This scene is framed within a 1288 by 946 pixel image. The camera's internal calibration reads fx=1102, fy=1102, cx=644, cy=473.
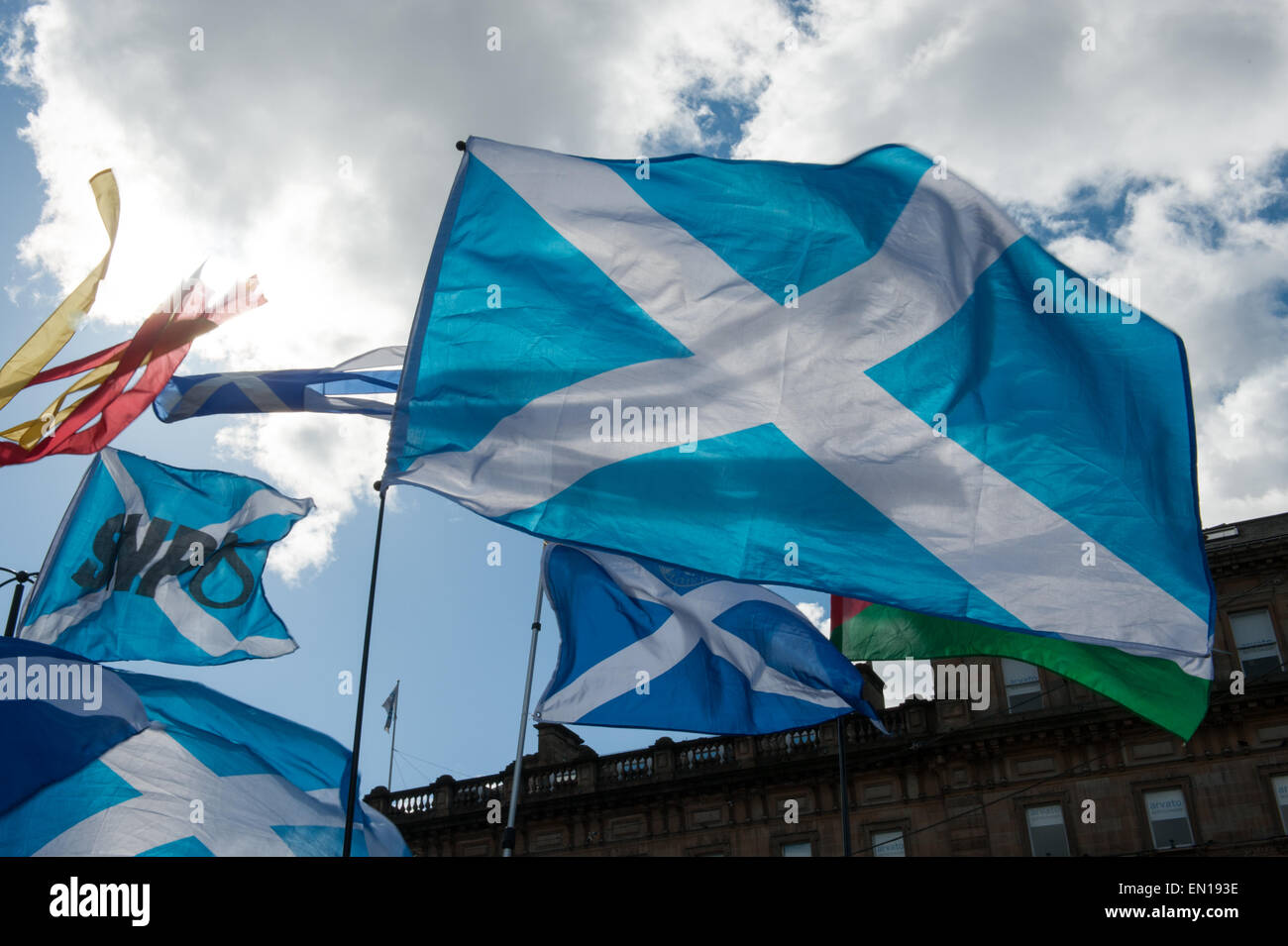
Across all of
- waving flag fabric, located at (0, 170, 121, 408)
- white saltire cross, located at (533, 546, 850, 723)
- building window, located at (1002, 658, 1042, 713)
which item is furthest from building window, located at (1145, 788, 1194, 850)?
waving flag fabric, located at (0, 170, 121, 408)

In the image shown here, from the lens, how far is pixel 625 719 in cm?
1014

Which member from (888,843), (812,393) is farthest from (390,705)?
(812,393)

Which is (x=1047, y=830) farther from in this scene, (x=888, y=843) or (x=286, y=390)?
(x=286, y=390)

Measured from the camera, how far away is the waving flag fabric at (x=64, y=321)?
34.6ft

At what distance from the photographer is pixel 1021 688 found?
28.7m

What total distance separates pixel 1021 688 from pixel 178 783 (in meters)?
23.3

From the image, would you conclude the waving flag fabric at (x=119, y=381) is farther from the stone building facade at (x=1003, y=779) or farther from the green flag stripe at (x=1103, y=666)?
the stone building facade at (x=1003, y=779)

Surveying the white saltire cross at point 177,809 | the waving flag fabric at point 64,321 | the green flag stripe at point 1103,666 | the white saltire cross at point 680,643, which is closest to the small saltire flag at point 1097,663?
the green flag stripe at point 1103,666

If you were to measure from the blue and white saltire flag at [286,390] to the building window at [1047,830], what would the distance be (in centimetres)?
2150

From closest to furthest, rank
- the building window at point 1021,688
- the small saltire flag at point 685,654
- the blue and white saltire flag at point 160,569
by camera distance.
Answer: the small saltire flag at point 685,654, the blue and white saltire flag at point 160,569, the building window at point 1021,688

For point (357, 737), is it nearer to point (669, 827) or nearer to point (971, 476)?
point (971, 476)

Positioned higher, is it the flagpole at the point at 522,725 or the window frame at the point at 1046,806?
the flagpole at the point at 522,725
